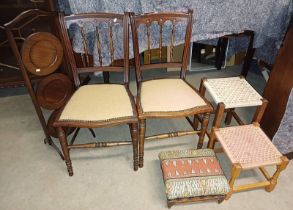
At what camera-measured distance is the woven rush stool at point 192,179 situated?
4.35 feet

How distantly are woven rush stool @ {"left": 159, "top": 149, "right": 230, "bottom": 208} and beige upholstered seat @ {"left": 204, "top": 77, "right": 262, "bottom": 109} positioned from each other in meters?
0.38

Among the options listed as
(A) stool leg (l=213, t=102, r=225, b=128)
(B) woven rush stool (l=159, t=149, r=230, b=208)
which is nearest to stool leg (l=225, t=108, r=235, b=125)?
(A) stool leg (l=213, t=102, r=225, b=128)

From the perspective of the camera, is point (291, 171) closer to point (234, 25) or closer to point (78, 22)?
point (234, 25)

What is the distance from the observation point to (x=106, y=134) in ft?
→ 6.45

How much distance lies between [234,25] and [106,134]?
1.37 meters

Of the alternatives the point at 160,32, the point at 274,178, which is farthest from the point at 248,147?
the point at 160,32

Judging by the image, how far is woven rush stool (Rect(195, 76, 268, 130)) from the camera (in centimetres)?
153

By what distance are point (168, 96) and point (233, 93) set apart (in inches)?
17.8

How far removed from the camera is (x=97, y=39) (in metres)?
1.63

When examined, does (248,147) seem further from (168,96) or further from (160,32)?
(160,32)

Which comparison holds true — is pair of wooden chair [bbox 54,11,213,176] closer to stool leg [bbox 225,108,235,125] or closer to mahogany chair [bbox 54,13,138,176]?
mahogany chair [bbox 54,13,138,176]

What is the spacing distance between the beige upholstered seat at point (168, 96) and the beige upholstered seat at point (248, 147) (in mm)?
262

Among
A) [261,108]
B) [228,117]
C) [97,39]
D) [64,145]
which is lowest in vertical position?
[228,117]

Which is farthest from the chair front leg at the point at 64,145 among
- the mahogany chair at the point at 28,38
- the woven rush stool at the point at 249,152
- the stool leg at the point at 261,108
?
the stool leg at the point at 261,108
